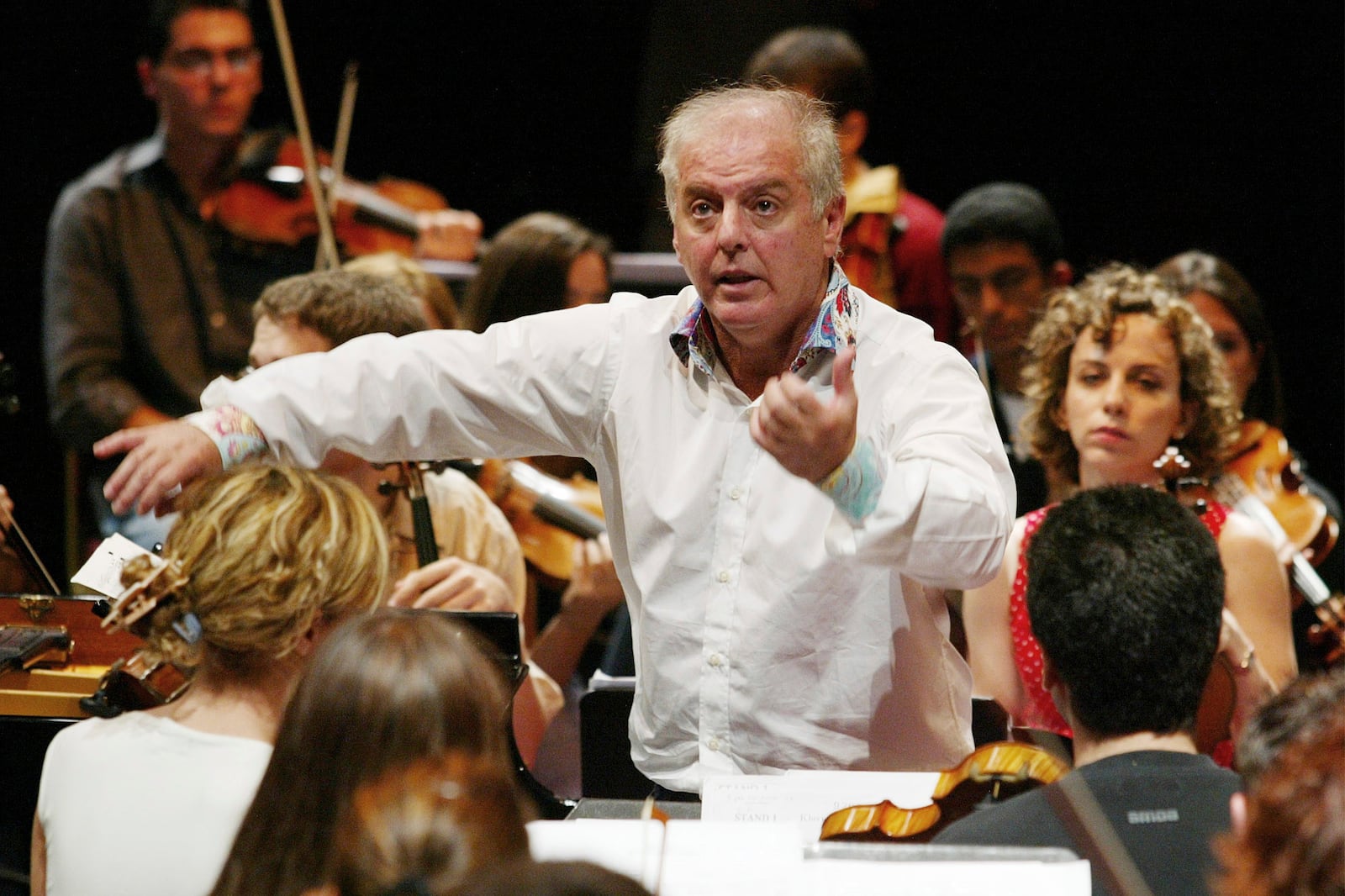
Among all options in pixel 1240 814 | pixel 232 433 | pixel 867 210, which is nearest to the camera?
pixel 1240 814

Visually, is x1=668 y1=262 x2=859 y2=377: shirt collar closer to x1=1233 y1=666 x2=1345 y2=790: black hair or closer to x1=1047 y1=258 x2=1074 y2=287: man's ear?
x1=1233 y1=666 x2=1345 y2=790: black hair

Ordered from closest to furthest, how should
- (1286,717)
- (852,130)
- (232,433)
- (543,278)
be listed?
(1286,717) < (232,433) < (543,278) < (852,130)

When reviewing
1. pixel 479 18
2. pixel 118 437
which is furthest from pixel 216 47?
pixel 118 437

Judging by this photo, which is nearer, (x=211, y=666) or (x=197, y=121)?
(x=211, y=666)

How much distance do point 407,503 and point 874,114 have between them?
277 cm

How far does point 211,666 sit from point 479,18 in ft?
13.1

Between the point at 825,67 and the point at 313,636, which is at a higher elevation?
the point at 825,67

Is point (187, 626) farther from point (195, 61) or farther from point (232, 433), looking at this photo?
point (195, 61)

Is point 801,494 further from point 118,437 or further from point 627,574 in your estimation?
point 118,437

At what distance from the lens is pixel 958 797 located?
1729 millimetres

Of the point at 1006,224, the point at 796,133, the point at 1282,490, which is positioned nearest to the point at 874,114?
the point at 1006,224

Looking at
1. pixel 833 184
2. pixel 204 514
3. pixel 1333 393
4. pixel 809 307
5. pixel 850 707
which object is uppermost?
pixel 833 184

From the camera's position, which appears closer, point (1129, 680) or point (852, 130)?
point (1129, 680)

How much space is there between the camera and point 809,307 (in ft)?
7.34
